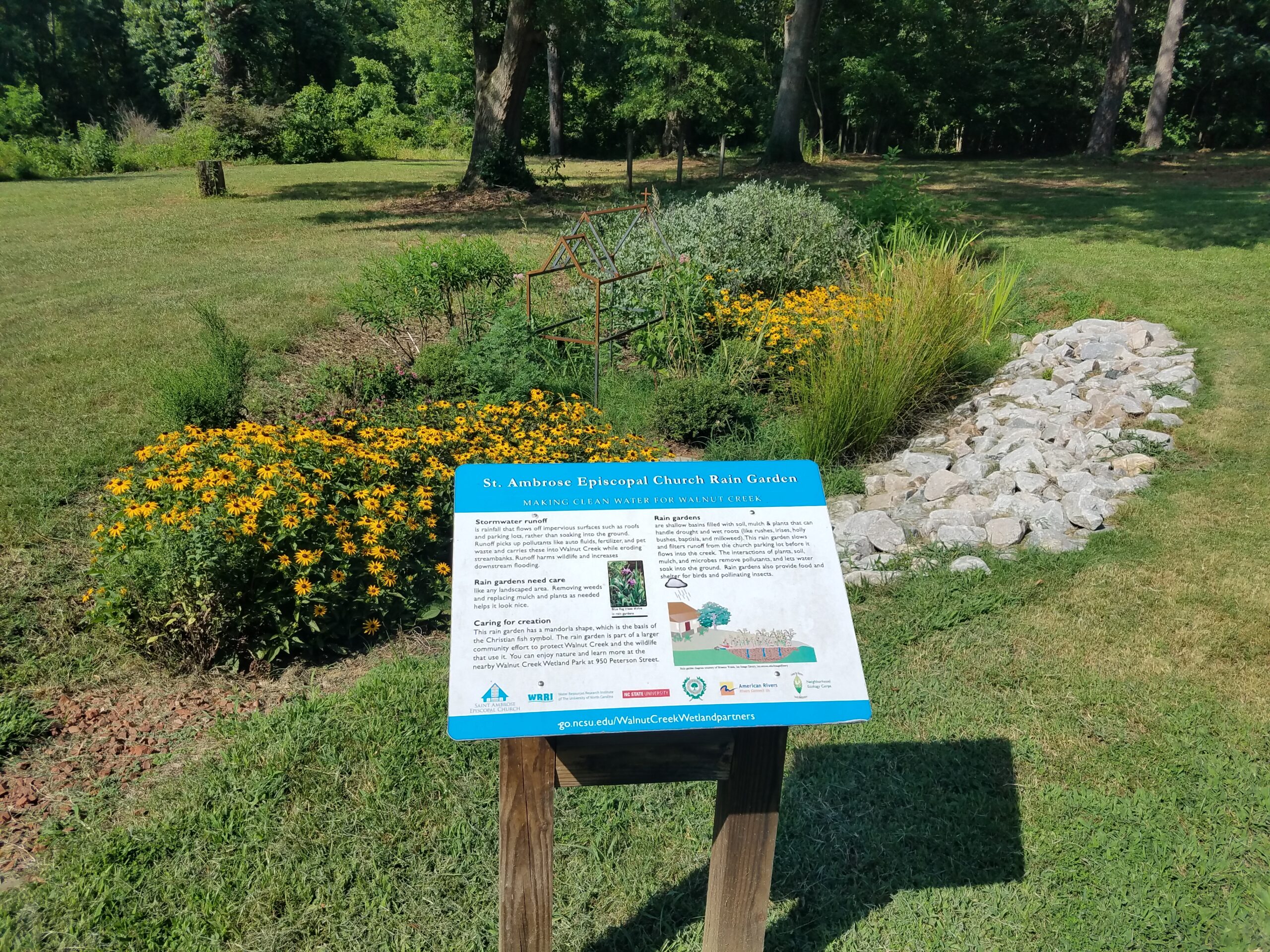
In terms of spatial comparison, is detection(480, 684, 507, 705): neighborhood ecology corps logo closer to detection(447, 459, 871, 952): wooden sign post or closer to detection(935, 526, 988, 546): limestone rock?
detection(447, 459, 871, 952): wooden sign post

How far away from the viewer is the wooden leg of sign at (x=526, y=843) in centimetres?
214

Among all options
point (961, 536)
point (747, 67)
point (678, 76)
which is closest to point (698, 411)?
point (961, 536)

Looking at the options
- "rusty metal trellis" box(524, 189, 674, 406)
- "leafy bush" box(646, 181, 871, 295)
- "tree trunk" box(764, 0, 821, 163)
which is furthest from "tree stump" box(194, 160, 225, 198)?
"leafy bush" box(646, 181, 871, 295)

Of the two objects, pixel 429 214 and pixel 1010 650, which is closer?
pixel 1010 650

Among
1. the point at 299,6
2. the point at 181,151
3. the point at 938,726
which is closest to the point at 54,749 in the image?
the point at 938,726

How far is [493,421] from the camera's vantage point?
206 inches

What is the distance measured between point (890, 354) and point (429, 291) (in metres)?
3.53

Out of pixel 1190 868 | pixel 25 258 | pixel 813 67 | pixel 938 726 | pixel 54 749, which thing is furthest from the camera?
pixel 813 67

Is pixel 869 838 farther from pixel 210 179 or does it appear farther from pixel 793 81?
pixel 793 81

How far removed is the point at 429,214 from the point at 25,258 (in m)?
5.93

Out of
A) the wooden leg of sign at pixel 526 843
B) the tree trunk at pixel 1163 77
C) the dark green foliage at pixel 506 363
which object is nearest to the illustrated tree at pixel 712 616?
the wooden leg of sign at pixel 526 843

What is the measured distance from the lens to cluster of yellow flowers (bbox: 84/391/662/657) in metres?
3.77

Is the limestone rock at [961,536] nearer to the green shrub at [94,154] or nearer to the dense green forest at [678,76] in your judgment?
the dense green forest at [678,76]

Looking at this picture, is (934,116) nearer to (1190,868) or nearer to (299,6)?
(299,6)
